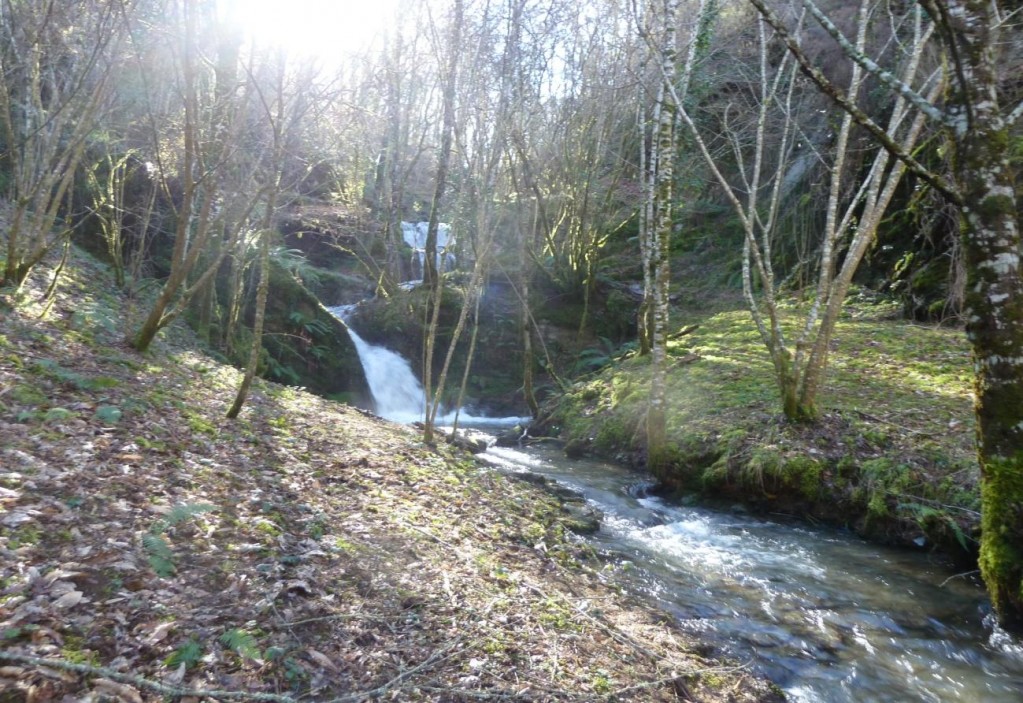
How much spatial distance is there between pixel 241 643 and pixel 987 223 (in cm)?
531

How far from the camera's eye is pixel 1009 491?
172 inches

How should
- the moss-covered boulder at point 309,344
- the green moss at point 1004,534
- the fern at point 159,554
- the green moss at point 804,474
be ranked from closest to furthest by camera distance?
the fern at point 159,554, the green moss at point 1004,534, the green moss at point 804,474, the moss-covered boulder at point 309,344

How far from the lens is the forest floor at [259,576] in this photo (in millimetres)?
3039

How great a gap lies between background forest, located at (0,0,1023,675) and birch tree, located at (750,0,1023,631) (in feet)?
0.06

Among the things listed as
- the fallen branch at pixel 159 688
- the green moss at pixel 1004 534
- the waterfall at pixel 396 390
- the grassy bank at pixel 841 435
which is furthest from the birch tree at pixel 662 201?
the waterfall at pixel 396 390

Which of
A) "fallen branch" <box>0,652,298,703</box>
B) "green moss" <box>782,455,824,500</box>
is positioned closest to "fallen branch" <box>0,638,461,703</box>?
"fallen branch" <box>0,652,298,703</box>

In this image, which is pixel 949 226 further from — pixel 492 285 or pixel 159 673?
pixel 159 673

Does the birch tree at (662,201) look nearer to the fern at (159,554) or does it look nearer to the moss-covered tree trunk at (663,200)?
the moss-covered tree trunk at (663,200)

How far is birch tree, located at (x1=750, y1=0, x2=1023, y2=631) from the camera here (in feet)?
13.8

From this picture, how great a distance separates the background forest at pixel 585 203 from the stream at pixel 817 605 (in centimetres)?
68

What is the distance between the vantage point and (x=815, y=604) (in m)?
6.21

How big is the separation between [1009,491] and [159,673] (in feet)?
17.6

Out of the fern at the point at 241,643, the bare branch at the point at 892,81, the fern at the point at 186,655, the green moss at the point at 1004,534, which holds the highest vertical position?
the bare branch at the point at 892,81

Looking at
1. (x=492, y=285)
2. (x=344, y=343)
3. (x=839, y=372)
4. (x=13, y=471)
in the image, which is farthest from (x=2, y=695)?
(x=492, y=285)
